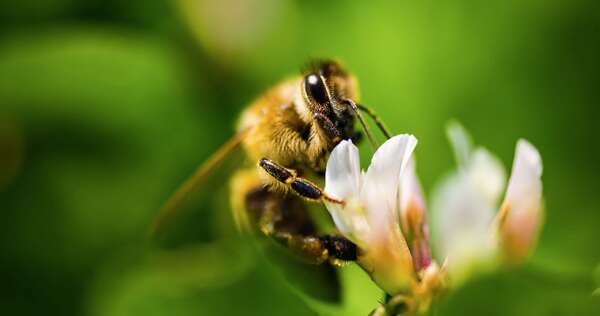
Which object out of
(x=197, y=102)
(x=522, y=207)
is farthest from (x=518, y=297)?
(x=197, y=102)

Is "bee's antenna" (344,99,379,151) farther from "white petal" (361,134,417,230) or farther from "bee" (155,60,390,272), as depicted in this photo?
"white petal" (361,134,417,230)

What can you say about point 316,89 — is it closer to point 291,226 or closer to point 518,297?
point 291,226

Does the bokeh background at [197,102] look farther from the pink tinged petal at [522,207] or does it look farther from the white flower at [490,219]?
the pink tinged petal at [522,207]

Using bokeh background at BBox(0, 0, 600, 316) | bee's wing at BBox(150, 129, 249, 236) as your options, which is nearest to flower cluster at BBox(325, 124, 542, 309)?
bee's wing at BBox(150, 129, 249, 236)

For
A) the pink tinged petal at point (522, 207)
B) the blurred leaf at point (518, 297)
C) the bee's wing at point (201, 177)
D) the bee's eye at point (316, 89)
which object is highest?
the bee's wing at point (201, 177)

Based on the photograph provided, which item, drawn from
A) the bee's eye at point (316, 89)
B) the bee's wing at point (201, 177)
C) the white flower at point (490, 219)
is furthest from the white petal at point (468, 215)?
the bee's wing at point (201, 177)

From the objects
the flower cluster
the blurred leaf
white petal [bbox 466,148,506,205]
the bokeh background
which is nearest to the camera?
the blurred leaf
